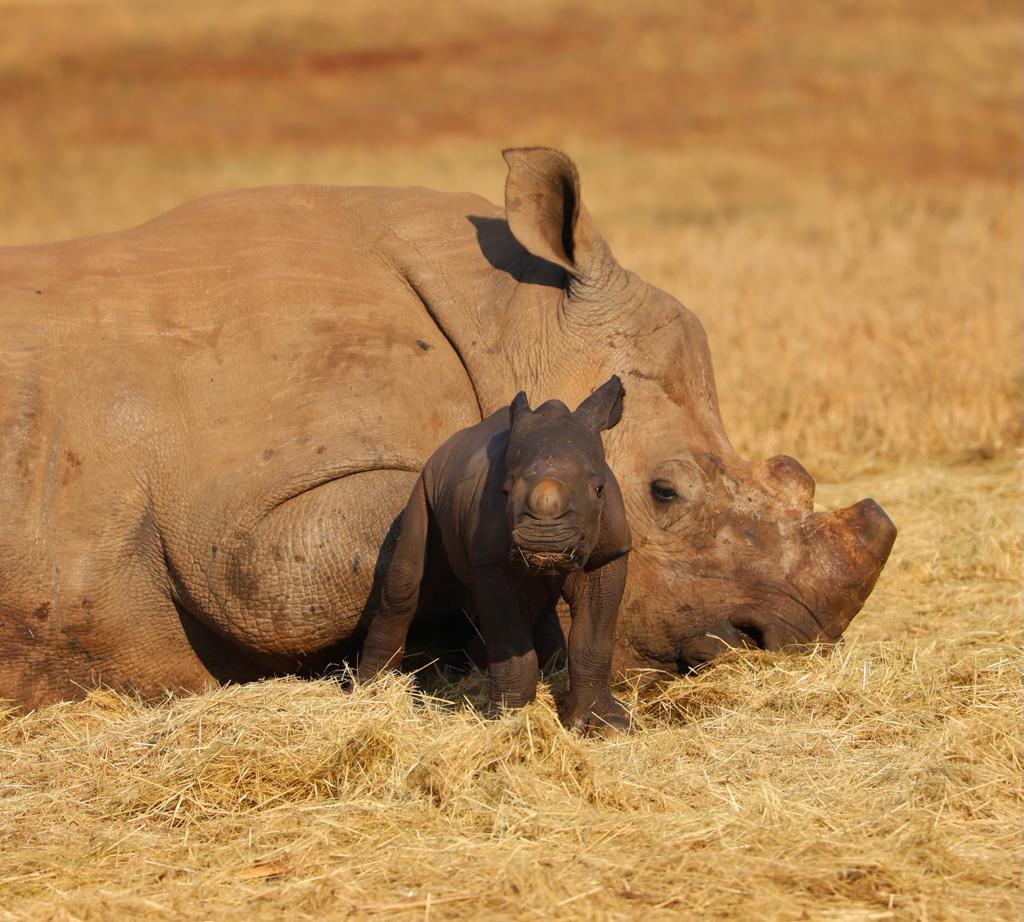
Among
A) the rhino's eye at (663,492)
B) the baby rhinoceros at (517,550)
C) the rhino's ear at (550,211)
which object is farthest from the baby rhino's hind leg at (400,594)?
the rhino's ear at (550,211)

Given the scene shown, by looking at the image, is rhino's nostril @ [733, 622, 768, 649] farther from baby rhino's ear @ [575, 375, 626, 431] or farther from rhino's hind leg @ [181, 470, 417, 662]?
rhino's hind leg @ [181, 470, 417, 662]

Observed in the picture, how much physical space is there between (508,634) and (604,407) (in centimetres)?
75

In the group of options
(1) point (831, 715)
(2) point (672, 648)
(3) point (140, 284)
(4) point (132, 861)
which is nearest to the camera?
(4) point (132, 861)

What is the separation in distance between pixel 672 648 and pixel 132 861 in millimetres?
2055

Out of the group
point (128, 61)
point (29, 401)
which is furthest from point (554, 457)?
point (128, 61)

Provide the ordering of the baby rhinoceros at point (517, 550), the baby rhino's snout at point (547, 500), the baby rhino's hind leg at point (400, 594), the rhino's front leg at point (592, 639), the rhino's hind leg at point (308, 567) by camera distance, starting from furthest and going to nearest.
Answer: the rhino's hind leg at point (308, 567) < the baby rhino's hind leg at point (400, 594) < the rhino's front leg at point (592, 639) < the baby rhinoceros at point (517, 550) < the baby rhino's snout at point (547, 500)

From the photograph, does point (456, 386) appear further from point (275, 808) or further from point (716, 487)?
A: point (275, 808)

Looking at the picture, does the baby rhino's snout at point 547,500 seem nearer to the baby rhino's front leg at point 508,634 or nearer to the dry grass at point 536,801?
the baby rhino's front leg at point 508,634

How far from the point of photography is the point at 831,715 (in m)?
5.19

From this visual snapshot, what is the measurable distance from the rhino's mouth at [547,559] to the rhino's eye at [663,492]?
114 cm

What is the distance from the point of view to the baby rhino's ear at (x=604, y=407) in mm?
4910

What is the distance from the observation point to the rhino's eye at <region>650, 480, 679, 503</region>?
555cm

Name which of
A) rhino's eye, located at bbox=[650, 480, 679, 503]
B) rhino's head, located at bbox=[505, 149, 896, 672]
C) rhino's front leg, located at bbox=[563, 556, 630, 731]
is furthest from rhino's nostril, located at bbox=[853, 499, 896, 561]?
rhino's front leg, located at bbox=[563, 556, 630, 731]

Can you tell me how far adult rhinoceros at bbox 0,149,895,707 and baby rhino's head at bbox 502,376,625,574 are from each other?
2.69 feet
